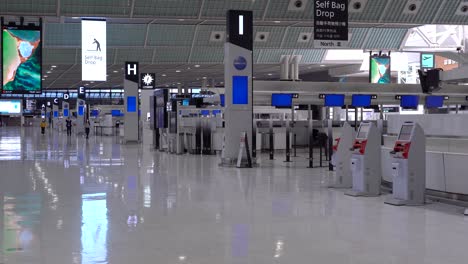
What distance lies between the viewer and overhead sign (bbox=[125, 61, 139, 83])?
3462cm

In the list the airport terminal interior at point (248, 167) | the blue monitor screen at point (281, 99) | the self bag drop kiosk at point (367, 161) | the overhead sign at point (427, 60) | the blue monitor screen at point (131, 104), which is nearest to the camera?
the airport terminal interior at point (248, 167)

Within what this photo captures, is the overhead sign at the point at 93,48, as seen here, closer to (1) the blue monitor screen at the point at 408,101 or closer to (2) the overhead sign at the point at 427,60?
(1) the blue monitor screen at the point at 408,101

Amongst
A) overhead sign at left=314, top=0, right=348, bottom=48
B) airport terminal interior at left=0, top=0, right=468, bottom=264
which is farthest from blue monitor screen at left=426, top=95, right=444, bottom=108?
overhead sign at left=314, top=0, right=348, bottom=48

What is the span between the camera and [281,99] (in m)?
24.4

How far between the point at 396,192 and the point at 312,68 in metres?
31.4

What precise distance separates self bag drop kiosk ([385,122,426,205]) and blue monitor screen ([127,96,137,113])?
28.5 m

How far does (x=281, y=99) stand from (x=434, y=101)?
7984 mm

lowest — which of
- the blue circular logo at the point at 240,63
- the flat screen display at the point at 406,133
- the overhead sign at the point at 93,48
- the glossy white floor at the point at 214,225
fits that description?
the glossy white floor at the point at 214,225

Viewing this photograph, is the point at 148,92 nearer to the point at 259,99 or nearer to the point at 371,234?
the point at 259,99

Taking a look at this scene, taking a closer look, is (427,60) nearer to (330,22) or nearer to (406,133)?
(330,22)

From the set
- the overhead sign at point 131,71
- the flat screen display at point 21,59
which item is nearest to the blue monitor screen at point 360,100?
the flat screen display at point 21,59

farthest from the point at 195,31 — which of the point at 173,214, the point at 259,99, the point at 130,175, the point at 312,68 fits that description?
the point at 173,214

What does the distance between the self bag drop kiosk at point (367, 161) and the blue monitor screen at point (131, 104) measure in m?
27.1

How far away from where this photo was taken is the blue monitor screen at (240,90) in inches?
689
